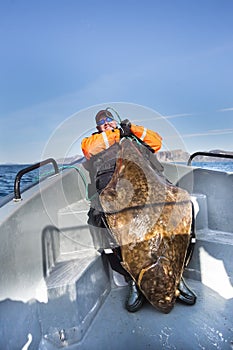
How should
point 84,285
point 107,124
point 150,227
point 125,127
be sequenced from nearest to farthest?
point 150,227 → point 84,285 → point 125,127 → point 107,124

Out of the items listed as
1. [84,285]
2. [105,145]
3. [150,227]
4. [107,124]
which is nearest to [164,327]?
[84,285]

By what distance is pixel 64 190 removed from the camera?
3.68m

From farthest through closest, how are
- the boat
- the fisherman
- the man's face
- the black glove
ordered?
the man's face, the black glove, the fisherman, the boat

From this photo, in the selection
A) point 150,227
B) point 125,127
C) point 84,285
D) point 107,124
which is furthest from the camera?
point 107,124

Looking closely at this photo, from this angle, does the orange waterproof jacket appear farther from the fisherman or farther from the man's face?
the man's face

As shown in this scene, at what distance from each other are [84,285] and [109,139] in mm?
1423

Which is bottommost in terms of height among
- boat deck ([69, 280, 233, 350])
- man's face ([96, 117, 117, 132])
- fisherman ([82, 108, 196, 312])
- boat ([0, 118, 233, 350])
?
boat deck ([69, 280, 233, 350])

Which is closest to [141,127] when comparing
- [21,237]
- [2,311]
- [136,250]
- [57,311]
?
[136,250]

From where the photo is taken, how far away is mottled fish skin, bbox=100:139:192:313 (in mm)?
2186

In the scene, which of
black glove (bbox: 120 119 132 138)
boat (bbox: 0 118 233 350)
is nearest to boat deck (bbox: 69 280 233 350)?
boat (bbox: 0 118 233 350)

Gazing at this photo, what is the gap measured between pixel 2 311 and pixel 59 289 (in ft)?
2.11

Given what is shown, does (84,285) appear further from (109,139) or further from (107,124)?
(107,124)

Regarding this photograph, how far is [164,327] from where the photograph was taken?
91.9 inches

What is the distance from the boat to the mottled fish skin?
295 millimetres
